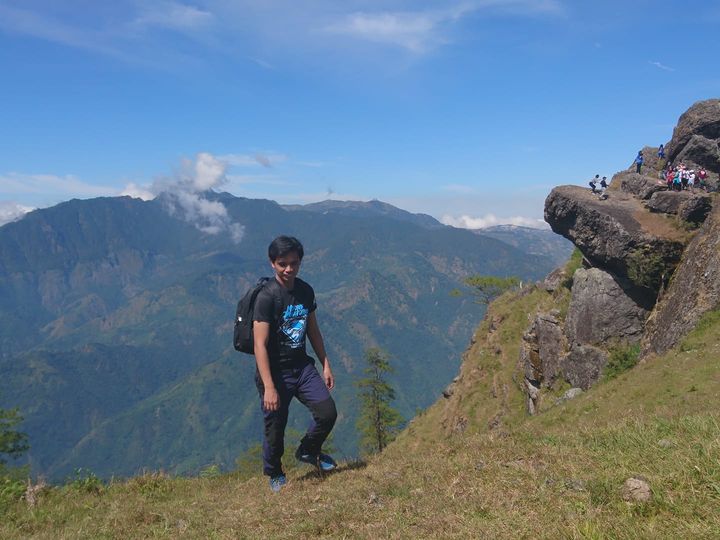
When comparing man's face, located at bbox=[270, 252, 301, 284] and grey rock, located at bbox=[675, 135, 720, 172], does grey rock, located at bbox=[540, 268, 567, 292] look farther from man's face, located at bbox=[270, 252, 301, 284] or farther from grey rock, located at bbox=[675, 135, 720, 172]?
man's face, located at bbox=[270, 252, 301, 284]

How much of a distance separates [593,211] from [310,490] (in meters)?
24.7

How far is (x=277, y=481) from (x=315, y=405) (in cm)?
147

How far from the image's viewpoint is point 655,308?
77.0 ft

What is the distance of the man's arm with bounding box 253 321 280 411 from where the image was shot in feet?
23.3

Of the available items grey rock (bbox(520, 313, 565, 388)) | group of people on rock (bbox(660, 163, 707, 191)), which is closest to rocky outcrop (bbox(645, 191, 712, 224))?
group of people on rock (bbox(660, 163, 707, 191))

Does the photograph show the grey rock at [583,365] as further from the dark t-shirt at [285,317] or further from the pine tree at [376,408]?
the pine tree at [376,408]

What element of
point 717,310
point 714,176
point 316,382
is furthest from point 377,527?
point 714,176

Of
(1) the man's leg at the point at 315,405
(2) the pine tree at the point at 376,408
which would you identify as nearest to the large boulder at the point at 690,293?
(1) the man's leg at the point at 315,405

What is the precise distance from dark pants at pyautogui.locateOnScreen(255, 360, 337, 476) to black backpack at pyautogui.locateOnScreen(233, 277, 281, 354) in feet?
2.14

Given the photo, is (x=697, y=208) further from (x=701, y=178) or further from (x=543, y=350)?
(x=543, y=350)

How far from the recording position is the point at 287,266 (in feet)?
23.7

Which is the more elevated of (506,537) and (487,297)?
(506,537)

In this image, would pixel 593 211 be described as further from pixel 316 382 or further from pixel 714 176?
pixel 316 382

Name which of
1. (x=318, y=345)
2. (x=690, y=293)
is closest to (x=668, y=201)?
(x=690, y=293)
